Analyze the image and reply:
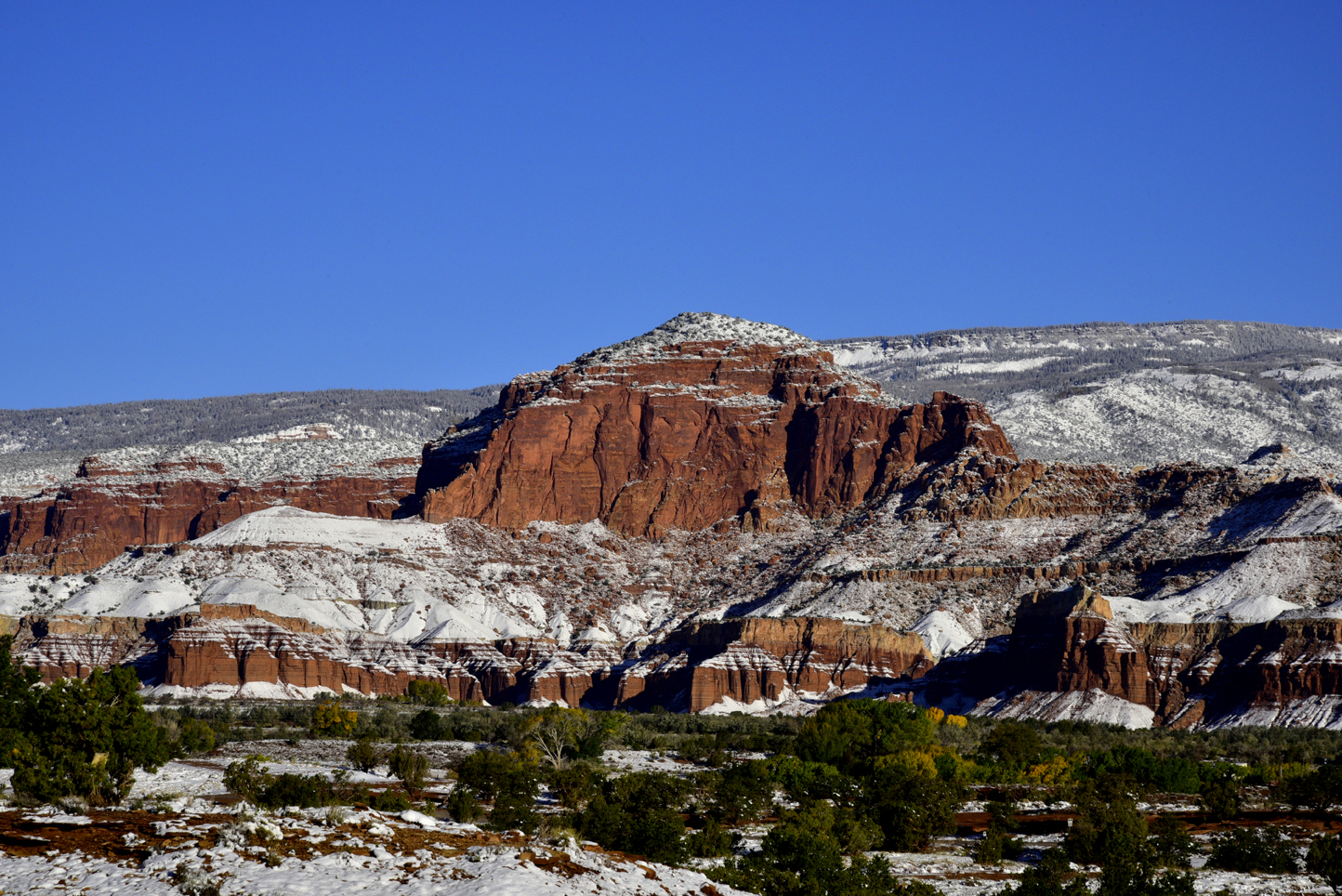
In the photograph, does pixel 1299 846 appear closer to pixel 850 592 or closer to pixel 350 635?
pixel 850 592

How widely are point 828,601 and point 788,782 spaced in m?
89.0

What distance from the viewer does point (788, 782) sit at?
78.7 metres

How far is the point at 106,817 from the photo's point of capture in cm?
4238

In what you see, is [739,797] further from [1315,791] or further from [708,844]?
[1315,791]

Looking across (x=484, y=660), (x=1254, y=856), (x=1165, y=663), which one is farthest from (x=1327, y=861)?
(x=484, y=660)

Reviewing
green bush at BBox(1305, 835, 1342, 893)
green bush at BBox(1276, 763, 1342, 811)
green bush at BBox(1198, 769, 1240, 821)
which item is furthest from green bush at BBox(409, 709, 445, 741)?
green bush at BBox(1305, 835, 1342, 893)

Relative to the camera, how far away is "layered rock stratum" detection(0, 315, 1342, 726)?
138 metres

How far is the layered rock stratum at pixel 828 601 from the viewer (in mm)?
138000

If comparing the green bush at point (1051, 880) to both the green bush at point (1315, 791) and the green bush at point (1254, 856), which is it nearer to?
the green bush at point (1254, 856)

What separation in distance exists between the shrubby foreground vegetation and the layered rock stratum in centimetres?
1955

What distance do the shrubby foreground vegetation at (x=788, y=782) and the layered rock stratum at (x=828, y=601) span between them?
19.5 meters

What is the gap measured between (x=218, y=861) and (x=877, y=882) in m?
18.8

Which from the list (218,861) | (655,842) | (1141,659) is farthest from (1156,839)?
(1141,659)

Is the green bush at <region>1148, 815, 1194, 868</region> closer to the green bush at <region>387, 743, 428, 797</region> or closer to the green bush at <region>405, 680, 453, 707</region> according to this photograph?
the green bush at <region>387, 743, 428, 797</region>
